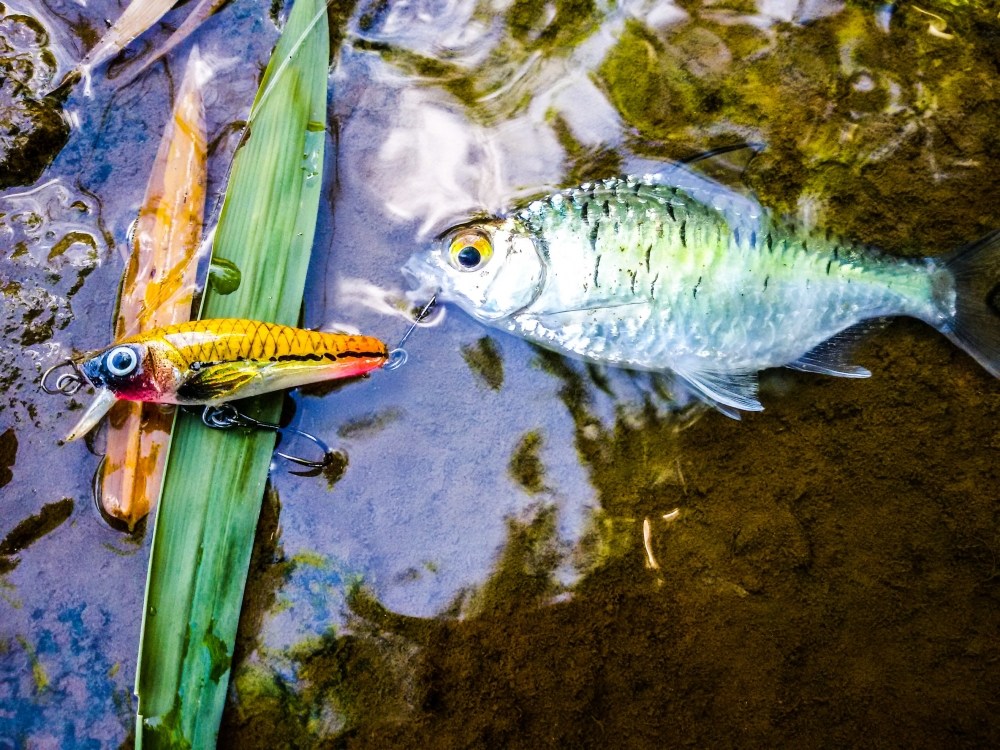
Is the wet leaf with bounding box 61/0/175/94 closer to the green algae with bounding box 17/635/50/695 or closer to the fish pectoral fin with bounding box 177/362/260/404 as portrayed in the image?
the fish pectoral fin with bounding box 177/362/260/404

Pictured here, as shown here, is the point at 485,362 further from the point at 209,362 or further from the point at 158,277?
the point at 158,277

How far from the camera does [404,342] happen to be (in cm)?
341

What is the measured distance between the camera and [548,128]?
138 inches

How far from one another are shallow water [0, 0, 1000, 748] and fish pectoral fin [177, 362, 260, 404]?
445 millimetres

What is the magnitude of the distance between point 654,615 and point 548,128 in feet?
7.68

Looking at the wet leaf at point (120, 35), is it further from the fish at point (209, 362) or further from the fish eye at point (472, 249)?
the fish eye at point (472, 249)

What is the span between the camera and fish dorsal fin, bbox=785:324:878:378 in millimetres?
3312

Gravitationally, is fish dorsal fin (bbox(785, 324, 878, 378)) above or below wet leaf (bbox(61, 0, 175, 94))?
below

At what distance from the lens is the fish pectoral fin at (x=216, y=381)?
2828 mm

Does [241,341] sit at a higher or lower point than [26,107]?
lower

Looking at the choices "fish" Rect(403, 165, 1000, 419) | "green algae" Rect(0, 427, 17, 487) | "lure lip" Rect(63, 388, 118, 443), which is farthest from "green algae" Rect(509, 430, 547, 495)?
"green algae" Rect(0, 427, 17, 487)

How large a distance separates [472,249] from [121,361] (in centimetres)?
151

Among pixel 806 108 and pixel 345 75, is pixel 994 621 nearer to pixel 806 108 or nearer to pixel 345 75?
pixel 806 108

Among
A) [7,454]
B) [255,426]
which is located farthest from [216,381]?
[7,454]
